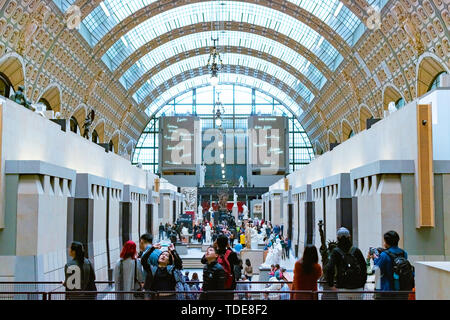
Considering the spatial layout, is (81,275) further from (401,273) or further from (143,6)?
(143,6)

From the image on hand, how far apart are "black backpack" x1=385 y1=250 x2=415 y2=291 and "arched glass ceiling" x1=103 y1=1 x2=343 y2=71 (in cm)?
3880

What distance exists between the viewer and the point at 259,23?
48125mm

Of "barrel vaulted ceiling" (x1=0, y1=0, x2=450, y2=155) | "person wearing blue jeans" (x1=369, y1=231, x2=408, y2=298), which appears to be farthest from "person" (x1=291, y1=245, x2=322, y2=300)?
"barrel vaulted ceiling" (x1=0, y1=0, x2=450, y2=155)

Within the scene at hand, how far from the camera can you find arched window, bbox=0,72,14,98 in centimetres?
3078

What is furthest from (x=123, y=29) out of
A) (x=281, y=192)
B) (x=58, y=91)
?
(x=281, y=192)

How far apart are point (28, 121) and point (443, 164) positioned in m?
10.2

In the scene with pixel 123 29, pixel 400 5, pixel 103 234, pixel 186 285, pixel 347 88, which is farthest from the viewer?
pixel 347 88

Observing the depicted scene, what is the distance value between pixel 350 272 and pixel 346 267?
0.09m

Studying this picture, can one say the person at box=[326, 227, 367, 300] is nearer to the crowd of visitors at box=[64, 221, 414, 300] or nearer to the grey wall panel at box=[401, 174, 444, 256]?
the crowd of visitors at box=[64, 221, 414, 300]

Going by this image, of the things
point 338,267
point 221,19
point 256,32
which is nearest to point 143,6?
point 221,19

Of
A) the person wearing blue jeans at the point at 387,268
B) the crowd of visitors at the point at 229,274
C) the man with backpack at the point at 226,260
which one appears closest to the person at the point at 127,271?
the crowd of visitors at the point at 229,274

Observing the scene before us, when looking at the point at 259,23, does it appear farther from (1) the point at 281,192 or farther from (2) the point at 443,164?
(2) the point at 443,164

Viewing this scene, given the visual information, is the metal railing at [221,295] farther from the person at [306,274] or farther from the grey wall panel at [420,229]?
the grey wall panel at [420,229]

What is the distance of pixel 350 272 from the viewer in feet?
25.0
